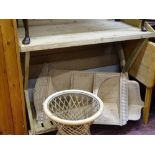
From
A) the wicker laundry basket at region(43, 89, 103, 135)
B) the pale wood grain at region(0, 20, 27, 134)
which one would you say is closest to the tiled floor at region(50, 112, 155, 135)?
the wicker laundry basket at region(43, 89, 103, 135)

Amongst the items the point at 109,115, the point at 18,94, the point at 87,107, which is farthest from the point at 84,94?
the point at 18,94

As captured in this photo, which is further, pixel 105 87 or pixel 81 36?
pixel 105 87

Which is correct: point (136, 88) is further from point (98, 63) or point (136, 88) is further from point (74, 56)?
point (74, 56)

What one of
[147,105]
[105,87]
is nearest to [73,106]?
[105,87]

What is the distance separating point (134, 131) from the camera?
1885 mm

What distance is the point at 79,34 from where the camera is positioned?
158 centimetres

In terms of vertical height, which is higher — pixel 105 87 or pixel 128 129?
pixel 105 87

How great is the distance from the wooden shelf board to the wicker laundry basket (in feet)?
1.22

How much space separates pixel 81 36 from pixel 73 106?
1.79ft

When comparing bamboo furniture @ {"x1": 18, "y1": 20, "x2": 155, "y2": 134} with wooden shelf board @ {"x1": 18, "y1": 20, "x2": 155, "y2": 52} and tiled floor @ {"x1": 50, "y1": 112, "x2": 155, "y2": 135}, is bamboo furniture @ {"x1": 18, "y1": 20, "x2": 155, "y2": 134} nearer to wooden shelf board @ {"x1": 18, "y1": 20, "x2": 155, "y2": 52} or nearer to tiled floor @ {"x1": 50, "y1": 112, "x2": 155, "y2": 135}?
wooden shelf board @ {"x1": 18, "y1": 20, "x2": 155, "y2": 52}

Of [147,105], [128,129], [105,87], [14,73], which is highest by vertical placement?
[14,73]

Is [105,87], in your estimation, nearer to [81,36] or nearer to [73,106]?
[73,106]

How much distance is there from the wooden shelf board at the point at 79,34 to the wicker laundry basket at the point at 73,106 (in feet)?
1.22
